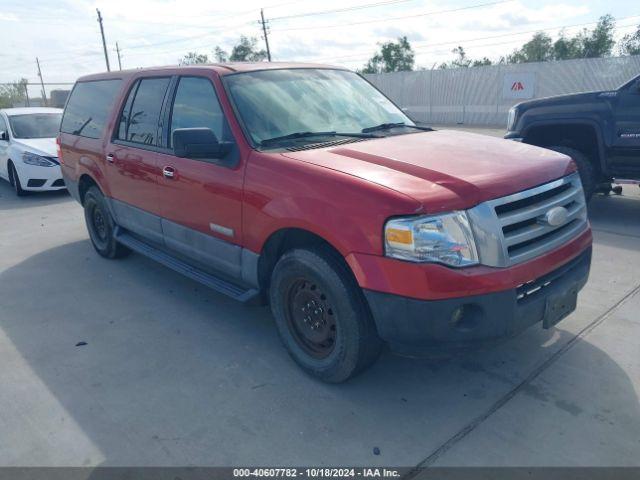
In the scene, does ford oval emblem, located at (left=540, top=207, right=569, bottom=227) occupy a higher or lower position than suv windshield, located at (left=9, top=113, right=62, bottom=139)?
lower

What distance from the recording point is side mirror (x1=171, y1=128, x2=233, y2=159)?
11.0ft

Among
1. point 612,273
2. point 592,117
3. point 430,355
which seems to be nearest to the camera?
point 430,355

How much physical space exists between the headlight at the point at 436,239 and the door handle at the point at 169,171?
2124 millimetres

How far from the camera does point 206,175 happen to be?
3781 millimetres

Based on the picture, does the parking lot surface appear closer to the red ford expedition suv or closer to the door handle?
the red ford expedition suv

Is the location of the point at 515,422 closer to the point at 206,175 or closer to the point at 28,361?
the point at 206,175

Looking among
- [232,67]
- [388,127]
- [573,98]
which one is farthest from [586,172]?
[232,67]

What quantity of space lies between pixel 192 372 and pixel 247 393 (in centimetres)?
49

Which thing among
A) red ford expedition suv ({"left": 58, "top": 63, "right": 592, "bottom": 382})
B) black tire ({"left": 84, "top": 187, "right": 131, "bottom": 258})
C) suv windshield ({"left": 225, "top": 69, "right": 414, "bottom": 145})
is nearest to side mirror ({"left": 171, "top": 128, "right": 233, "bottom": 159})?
red ford expedition suv ({"left": 58, "top": 63, "right": 592, "bottom": 382})

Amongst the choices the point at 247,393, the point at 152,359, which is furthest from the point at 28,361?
the point at 247,393

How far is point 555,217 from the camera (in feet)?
9.95

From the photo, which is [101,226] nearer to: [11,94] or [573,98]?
[573,98]

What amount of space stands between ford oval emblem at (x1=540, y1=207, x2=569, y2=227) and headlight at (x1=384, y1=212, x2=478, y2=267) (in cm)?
64

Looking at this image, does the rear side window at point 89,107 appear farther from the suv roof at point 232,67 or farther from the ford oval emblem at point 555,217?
the ford oval emblem at point 555,217
